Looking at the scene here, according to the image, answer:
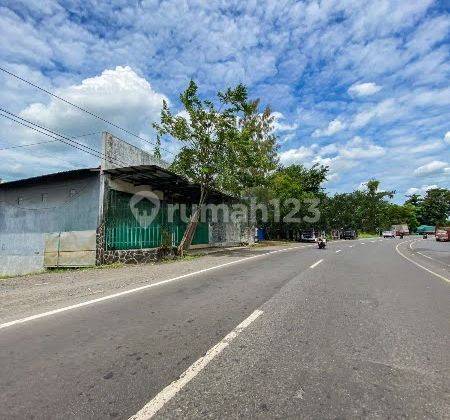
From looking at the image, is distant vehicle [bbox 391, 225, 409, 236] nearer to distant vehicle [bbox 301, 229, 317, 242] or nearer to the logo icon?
distant vehicle [bbox 301, 229, 317, 242]

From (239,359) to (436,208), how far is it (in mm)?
131611

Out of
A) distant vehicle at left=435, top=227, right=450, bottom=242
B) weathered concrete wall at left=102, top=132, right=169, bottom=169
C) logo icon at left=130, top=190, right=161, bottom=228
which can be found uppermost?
weathered concrete wall at left=102, top=132, right=169, bottom=169

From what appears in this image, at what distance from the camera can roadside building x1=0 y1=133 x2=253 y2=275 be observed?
Result: 17.2 meters

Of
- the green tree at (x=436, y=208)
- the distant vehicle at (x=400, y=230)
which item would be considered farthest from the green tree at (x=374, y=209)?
the green tree at (x=436, y=208)

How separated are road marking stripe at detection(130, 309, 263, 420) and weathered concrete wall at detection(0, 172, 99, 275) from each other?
1401 centimetres

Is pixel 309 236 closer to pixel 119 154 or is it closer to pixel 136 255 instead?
pixel 136 255

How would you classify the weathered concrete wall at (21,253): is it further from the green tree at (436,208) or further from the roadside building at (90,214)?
the green tree at (436,208)

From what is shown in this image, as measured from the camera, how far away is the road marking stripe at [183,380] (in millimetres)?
2963

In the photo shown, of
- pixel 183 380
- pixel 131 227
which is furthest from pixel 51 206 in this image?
pixel 183 380

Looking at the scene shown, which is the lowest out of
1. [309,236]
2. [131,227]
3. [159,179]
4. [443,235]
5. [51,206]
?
[443,235]

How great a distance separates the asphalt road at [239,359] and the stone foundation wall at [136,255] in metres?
10.4

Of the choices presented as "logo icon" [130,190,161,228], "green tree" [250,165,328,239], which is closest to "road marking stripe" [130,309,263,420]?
"logo icon" [130,190,161,228]

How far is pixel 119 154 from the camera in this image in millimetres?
18438

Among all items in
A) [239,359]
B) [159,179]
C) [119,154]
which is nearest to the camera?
[239,359]
